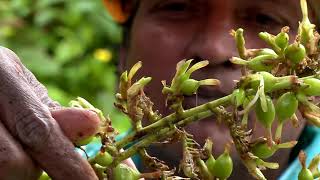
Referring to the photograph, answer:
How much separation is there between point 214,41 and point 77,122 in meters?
0.61

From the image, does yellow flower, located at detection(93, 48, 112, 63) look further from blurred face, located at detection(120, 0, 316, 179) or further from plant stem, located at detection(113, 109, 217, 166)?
plant stem, located at detection(113, 109, 217, 166)

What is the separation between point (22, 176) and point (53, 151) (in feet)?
0.16

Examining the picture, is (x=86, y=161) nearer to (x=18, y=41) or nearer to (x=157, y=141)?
(x=157, y=141)

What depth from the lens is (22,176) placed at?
88cm

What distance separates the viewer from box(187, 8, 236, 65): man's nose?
143 centimetres

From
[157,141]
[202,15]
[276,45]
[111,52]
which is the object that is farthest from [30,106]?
[111,52]

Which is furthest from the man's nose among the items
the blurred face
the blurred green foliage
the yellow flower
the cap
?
the yellow flower

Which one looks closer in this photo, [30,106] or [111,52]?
[30,106]

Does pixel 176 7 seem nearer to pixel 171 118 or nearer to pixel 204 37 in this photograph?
pixel 204 37

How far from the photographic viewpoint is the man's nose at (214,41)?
1.43 meters

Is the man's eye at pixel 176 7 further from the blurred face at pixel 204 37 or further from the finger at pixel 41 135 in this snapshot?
the finger at pixel 41 135

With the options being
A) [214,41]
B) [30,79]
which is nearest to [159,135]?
[30,79]

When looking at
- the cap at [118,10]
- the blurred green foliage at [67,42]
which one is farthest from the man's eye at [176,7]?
the blurred green foliage at [67,42]

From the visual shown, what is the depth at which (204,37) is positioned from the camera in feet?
4.90
